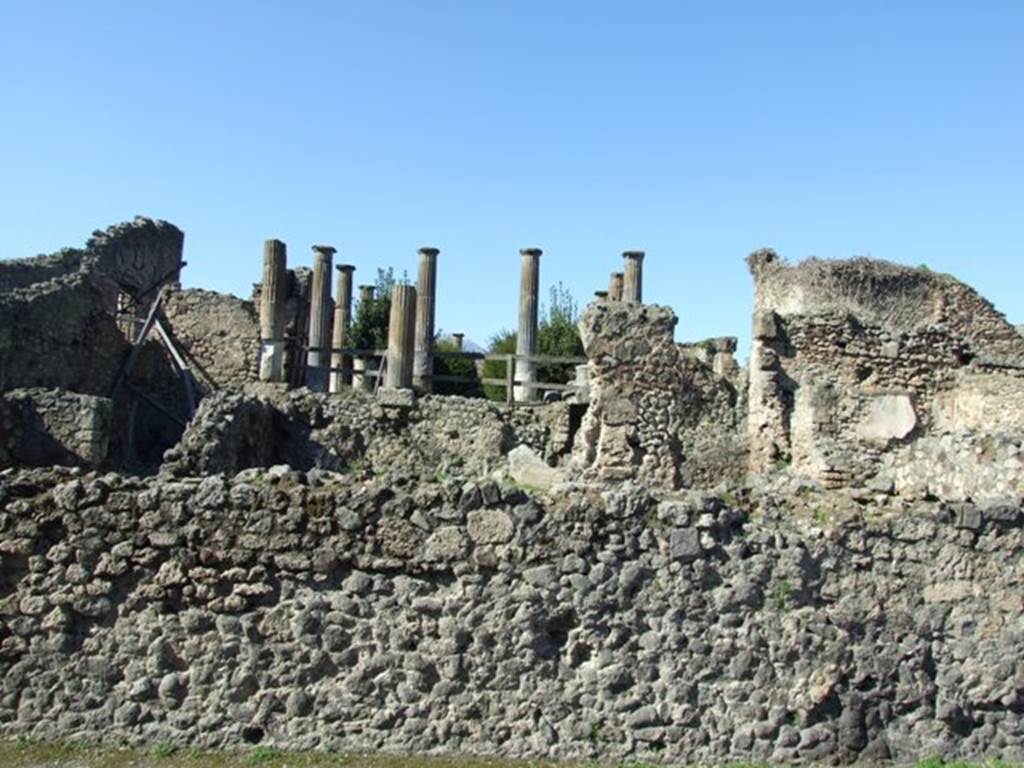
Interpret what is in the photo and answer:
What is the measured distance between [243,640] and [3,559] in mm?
1644

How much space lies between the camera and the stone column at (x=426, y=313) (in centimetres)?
2547

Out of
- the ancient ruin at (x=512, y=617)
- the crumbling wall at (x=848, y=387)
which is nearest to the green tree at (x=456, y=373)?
the crumbling wall at (x=848, y=387)

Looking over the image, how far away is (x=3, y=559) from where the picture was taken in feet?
20.1

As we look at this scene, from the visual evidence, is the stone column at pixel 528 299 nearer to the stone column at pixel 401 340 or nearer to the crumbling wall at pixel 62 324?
the stone column at pixel 401 340

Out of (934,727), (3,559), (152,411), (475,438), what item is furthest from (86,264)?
(934,727)

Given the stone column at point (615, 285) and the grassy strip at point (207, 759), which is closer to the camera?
the grassy strip at point (207, 759)

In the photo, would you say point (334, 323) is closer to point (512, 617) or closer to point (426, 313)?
point (426, 313)

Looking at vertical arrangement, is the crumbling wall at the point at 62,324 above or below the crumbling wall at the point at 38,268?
below

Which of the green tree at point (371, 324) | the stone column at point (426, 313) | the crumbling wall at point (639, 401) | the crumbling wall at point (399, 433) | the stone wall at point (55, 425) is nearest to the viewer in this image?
the stone wall at point (55, 425)

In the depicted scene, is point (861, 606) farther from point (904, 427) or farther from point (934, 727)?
point (904, 427)

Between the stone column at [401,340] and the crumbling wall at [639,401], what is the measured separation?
8.10m

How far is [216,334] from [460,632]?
54.6ft

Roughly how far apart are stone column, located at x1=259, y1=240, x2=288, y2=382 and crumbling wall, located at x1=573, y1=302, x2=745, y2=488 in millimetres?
10127

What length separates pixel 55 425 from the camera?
11.8 m
